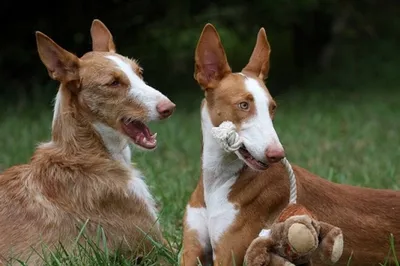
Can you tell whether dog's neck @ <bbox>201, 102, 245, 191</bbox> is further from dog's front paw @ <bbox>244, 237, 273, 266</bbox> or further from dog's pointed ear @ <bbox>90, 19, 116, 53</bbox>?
dog's pointed ear @ <bbox>90, 19, 116, 53</bbox>

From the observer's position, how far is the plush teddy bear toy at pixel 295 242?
357 centimetres

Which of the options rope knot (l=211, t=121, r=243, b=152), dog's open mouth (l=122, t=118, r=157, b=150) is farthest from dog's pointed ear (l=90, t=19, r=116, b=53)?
rope knot (l=211, t=121, r=243, b=152)

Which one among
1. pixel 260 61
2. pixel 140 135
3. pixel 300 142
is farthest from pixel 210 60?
pixel 300 142

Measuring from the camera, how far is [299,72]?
17.2 m

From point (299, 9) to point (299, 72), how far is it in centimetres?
171

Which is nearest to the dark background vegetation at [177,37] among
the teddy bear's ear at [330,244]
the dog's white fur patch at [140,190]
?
the dog's white fur patch at [140,190]

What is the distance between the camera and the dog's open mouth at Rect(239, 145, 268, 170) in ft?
12.8

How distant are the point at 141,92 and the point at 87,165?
0.48 metres

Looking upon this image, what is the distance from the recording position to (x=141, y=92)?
468 centimetres

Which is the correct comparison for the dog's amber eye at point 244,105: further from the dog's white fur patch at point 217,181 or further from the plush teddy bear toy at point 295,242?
the plush teddy bear toy at point 295,242

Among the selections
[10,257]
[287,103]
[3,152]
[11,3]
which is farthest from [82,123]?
Answer: [11,3]

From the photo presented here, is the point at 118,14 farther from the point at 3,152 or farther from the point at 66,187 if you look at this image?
the point at 66,187

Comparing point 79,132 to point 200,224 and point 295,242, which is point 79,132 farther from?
point 295,242

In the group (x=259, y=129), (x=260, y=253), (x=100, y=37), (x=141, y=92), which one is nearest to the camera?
(x=260, y=253)
